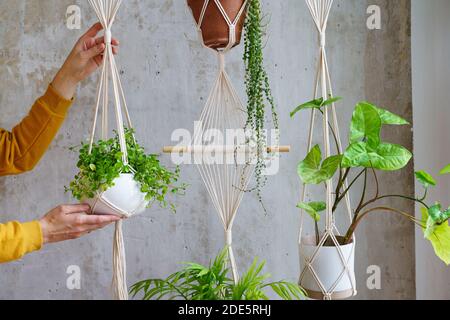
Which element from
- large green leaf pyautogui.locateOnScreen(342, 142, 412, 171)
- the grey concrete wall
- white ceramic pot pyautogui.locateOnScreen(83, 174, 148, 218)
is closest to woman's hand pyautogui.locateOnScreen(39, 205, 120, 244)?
white ceramic pot pyautogui.locateOnScreen(83, 174, 148, 218)

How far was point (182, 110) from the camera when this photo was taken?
234cm

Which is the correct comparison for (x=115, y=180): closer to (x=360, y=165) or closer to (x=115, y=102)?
(x=115, y=102)

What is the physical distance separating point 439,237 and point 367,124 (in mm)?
403

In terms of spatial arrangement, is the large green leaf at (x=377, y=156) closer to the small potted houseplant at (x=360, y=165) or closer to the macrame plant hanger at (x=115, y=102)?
the small potted houseplant at (x=360, y=165)

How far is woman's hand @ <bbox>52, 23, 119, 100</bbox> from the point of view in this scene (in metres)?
1.67

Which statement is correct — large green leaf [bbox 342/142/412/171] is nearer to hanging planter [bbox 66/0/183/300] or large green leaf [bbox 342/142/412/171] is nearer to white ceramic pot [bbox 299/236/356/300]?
white ceramic pot [bbox 299/236/356/300]

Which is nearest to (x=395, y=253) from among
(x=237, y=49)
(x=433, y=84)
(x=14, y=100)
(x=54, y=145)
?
(x=433, y=84)

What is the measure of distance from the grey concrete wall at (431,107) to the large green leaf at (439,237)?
68 cm

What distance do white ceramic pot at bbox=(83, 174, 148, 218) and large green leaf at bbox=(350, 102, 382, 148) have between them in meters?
0.65

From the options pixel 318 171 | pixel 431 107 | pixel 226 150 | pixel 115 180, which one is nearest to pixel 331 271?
pixel 318 171

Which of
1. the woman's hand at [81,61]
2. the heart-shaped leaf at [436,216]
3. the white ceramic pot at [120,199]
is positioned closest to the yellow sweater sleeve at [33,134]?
the woman's hand at [81,61]

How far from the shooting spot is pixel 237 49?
2.37 meters
